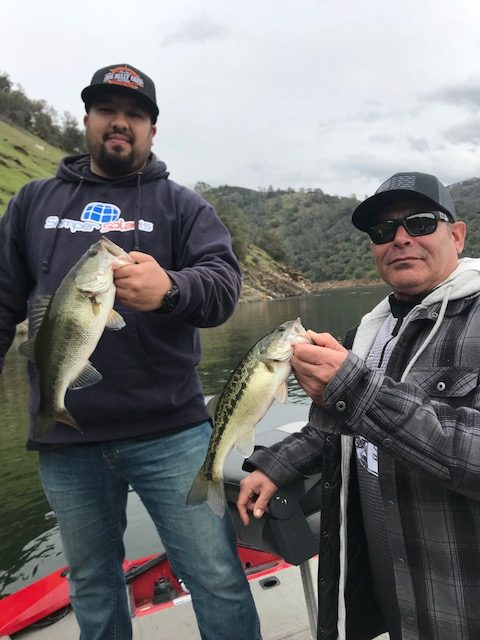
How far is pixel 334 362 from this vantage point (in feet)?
6.37

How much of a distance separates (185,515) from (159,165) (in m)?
2.00

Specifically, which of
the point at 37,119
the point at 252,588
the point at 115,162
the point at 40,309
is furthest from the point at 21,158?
the point at 40,309

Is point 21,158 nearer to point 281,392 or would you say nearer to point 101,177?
point 101,177

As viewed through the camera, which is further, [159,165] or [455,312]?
[159,165]

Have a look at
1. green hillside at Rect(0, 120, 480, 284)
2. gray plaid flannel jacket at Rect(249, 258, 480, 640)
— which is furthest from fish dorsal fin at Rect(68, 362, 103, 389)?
green hillside at Rect(0, 120, 480, 284)

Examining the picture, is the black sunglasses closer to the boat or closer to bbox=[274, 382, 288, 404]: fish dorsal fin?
bbox=[274, 382, 288, 404]: fish dorsal fin

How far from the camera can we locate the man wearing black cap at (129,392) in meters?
2.75

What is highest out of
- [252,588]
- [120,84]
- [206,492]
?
[120,84]

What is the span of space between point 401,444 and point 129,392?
143 cm

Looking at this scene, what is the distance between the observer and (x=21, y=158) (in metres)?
76.3

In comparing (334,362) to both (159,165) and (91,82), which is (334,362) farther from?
(91,82)

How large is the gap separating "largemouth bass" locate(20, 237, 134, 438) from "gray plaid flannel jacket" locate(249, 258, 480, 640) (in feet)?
3.16

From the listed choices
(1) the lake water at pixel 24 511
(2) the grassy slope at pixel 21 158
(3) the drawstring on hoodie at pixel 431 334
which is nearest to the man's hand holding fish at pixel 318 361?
(3) the drawstring on hoodie at pixel 431 334

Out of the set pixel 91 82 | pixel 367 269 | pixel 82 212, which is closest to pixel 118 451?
pixel 82 212
